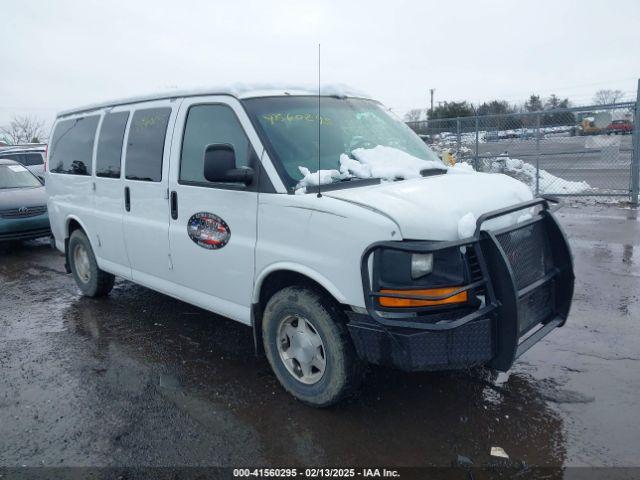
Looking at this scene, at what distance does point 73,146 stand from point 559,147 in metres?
10.2

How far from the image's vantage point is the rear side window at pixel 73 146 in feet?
18.7

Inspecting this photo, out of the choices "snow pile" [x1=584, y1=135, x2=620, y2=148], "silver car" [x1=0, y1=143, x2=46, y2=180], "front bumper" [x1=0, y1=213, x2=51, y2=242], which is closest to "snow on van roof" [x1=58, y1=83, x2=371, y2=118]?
"front bumper" [x1=0, y1=213, x2=51, y2=242]

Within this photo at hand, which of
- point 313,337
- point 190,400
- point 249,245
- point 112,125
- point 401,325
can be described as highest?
point 112,125

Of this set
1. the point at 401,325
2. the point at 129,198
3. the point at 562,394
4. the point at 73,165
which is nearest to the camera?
the point at 401,325

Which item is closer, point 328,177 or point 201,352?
point 328,177

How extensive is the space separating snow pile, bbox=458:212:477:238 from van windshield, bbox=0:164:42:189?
378 inches

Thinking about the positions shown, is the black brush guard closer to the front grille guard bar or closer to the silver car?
the front grille guard bar

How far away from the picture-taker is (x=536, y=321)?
352cm

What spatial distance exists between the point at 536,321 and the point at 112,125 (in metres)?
4.30

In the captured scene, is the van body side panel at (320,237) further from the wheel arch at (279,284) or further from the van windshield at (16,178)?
the van windshield at (16,178)

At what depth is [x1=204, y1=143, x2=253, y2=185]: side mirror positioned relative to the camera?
3467 mm

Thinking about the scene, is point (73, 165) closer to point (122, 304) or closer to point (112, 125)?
Result: point (112, 125)

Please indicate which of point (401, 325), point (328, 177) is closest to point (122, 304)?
point (328, 177)

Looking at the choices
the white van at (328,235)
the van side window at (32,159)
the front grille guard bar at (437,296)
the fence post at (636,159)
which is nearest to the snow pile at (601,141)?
the fence post at (636,159)
